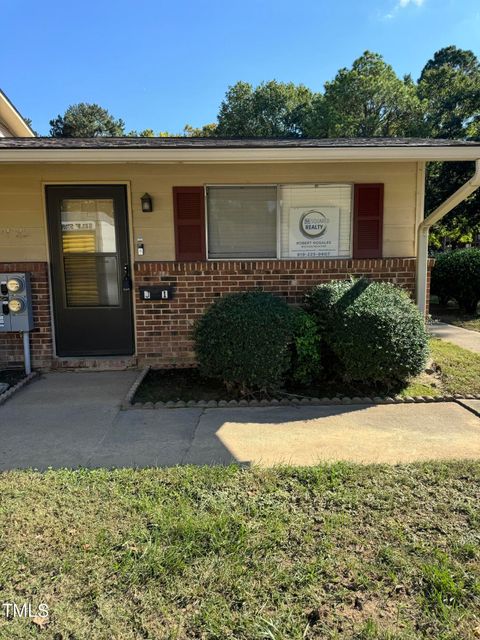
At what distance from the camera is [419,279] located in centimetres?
563

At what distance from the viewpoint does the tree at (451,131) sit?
577 inches

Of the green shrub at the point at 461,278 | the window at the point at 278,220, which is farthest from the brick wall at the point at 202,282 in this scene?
the green shrub at the point at 461,278

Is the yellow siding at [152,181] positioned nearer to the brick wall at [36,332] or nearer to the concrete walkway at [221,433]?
the brick wall at [36,332]

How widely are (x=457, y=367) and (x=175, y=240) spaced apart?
12.8 feet

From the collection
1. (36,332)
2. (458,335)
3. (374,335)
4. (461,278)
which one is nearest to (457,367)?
(374,335)

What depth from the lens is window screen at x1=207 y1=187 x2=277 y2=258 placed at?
5.60 meters

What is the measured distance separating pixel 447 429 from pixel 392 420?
45 centimetres

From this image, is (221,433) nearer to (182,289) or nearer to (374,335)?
(374,335)

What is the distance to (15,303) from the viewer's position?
17.5ft

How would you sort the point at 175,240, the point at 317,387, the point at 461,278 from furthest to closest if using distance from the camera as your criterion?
1. the point at 461,278
2. the point at 175,240
3. the point at 317,387

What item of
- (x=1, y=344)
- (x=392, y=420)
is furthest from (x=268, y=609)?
(x=1, y=344)

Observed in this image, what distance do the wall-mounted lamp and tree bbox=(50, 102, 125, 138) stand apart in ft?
113

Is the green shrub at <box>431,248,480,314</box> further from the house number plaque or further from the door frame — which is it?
the door frame

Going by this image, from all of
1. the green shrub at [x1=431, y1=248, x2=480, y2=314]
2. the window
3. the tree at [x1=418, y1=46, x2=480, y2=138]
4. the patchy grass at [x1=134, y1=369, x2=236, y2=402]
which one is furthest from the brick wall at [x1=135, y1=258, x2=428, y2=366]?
the tree at [x1=418, y1=46, x2=480, y2=138]
